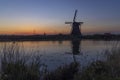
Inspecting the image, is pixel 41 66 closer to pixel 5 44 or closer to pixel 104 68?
pixel 5 44

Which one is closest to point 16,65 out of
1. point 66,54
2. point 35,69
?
point 35,69

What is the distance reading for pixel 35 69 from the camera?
9.92 m

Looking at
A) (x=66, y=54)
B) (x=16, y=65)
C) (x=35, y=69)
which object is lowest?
(x=66, y=54)

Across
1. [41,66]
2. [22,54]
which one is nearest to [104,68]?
[41,66]

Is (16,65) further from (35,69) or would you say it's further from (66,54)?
(66,54)

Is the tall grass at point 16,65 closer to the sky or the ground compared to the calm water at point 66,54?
closer to the sky

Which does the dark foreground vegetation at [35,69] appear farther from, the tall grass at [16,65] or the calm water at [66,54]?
the calm water at [66,54]

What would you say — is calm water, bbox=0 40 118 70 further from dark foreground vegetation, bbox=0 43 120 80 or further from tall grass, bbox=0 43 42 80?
A: dark foreground vegetation, bbox=0 43 120 80

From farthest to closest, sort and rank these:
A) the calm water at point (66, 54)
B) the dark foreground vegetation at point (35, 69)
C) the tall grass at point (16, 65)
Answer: the calm water at point (66, 54) < the tall grass at point (16, 65) < the dark foreground vegetation at point (35, 69)

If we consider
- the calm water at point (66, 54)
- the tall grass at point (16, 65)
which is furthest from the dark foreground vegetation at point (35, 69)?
the calm water at point (66, 54)

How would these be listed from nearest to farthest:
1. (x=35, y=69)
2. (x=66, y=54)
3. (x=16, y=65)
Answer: (x=16, y=65)
(x=35, y=69)
(x=66, y=54)

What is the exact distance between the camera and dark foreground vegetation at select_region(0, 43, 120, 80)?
30.3 ft

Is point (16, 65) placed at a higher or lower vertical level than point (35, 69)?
higher

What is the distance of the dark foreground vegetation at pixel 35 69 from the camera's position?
924cm
